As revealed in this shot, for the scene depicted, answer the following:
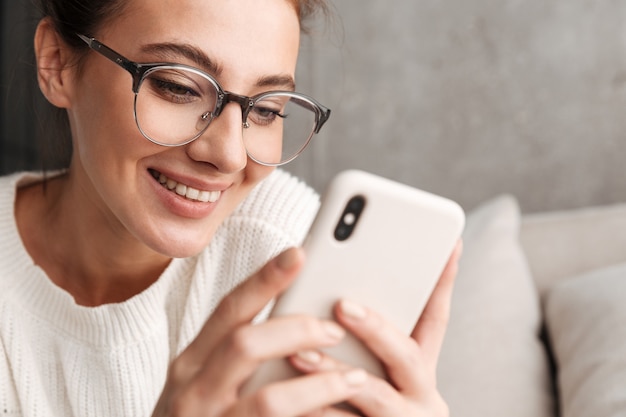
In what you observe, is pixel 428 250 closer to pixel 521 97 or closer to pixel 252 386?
pixel 252 386

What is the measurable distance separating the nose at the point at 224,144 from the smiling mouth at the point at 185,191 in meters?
0.05

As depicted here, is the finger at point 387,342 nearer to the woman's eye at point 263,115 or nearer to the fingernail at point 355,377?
the fingernail at point 355,377

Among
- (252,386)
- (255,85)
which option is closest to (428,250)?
(252,386)

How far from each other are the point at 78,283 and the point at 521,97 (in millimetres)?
1517

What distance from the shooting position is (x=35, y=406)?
1.34 meters

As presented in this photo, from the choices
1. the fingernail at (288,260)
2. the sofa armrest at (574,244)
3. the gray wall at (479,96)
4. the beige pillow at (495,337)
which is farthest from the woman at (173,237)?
the gray wall at (479,96)

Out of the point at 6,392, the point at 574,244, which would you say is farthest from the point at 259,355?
the point at 574,244

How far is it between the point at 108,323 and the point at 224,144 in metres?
0.47

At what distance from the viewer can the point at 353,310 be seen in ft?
2.53

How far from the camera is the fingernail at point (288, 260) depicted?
2.35ft

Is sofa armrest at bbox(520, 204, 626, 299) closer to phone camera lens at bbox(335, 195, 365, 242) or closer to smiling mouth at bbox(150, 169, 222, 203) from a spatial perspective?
smiling mouth at bbox(150, 169, 222, 203)

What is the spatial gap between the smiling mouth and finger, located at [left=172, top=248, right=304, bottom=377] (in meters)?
0.38

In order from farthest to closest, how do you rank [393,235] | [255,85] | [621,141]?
1. [621,141]
2. [255,85]
3. [393,235]

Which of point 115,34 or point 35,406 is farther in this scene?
point 35,406
